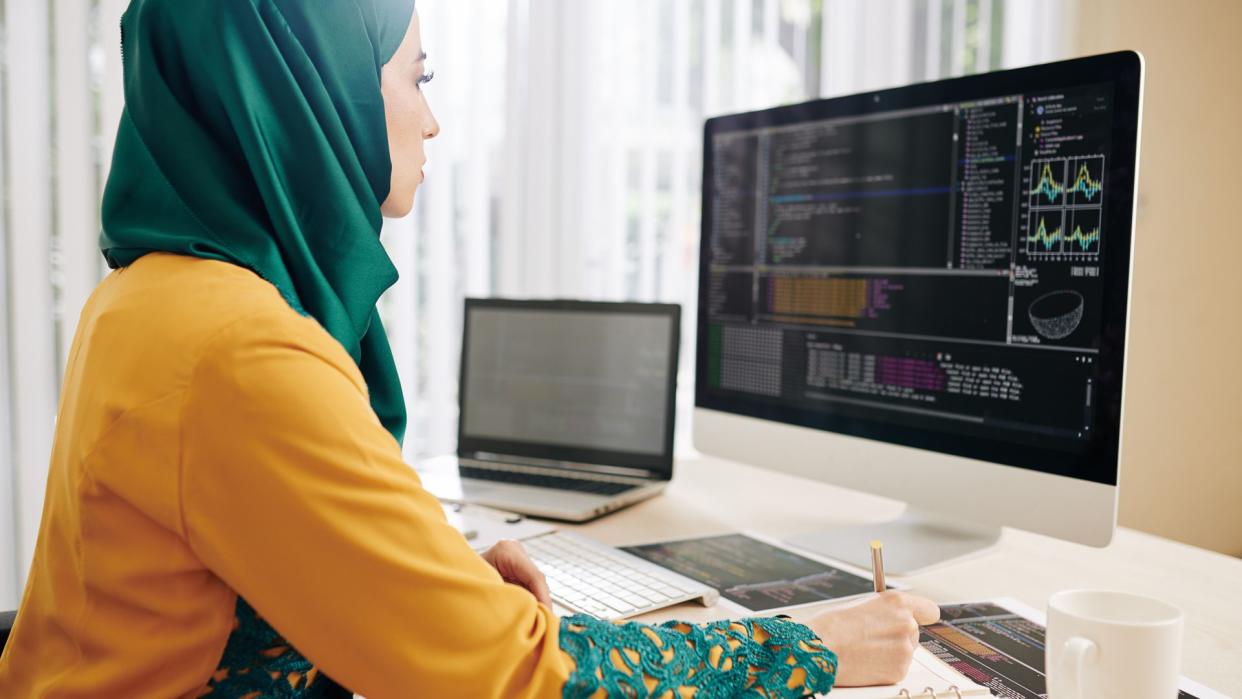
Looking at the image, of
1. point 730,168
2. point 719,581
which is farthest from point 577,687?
point 730,168

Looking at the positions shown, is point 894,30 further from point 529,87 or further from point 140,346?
point 140,346

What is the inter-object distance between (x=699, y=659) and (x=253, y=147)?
0.54m

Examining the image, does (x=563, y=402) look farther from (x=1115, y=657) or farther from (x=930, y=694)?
(x=1115, y=657)

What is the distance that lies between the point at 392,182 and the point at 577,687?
52cm

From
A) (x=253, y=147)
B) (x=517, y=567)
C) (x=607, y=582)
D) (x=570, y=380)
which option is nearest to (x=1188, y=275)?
(x=570, y=380)

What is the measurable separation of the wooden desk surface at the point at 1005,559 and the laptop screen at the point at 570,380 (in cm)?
14

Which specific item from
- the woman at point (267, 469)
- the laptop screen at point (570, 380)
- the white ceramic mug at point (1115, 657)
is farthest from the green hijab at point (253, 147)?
the laptop screen at point (570, 380)

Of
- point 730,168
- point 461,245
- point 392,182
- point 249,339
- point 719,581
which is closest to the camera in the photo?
point 249,339

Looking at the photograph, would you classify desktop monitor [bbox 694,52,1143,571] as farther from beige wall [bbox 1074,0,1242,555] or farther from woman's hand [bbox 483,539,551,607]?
beige wall [bbox 1074,0,1242,555]

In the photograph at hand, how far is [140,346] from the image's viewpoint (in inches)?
25.4

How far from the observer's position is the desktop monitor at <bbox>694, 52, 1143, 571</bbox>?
0.98m

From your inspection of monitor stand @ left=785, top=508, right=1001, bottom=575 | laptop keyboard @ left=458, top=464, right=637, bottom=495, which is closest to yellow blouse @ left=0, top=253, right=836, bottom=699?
monitor stand @ left=785, top=508, right=1001, bottom=575

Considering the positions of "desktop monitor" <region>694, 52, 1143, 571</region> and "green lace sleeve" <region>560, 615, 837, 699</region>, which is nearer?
"green lace sleeve" <region>560, 615, 837, 699</region>

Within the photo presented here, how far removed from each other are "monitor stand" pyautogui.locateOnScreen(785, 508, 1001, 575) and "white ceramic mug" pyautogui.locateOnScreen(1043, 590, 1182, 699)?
45 centimetres
